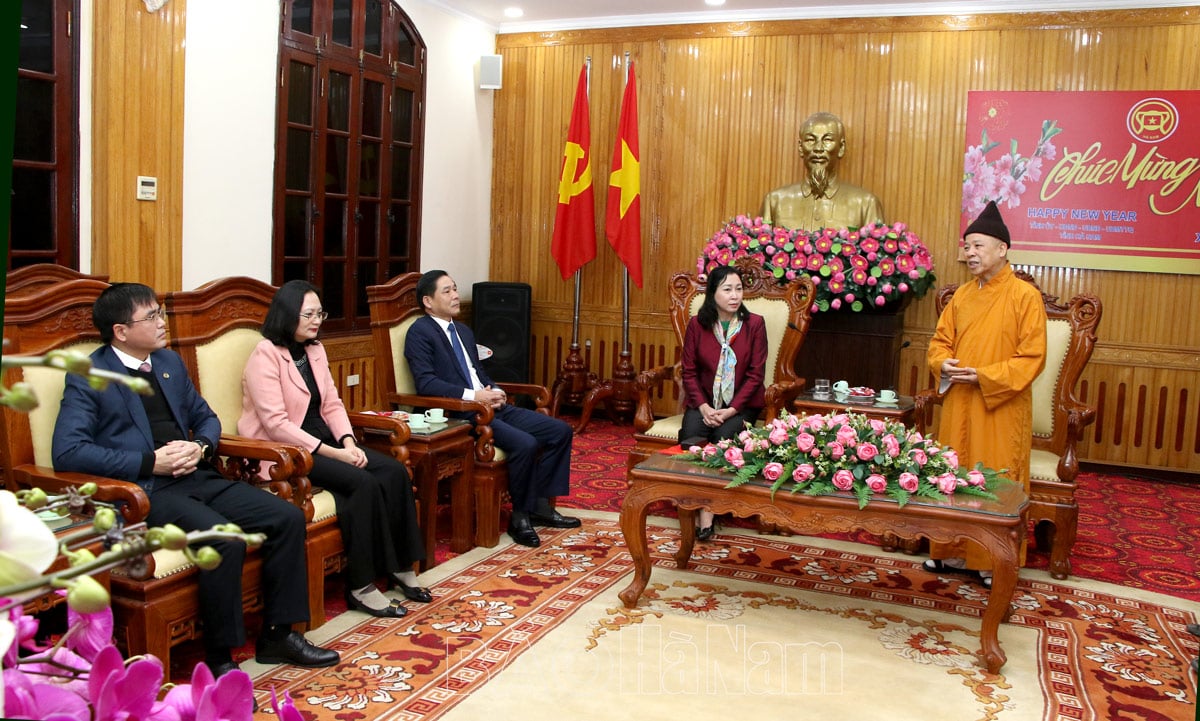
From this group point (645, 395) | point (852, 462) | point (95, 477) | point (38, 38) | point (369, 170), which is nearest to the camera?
point (95, 477)

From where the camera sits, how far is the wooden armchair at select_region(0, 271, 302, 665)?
109 inches

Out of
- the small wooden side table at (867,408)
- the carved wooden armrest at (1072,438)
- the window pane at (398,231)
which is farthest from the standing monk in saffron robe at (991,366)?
the window pane at (398,231)

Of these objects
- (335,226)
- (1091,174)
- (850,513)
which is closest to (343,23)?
(335,226)

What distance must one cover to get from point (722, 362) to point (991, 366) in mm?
1189

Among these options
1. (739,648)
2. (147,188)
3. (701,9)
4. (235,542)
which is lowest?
(739,648)

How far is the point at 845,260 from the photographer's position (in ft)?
19.3

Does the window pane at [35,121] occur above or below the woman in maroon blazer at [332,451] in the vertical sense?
above

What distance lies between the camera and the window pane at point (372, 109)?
6.15m

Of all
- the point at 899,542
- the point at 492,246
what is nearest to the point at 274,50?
the point at 492,246

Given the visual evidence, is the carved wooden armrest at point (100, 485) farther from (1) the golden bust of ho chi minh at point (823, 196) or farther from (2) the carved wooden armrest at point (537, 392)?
(1) the golden bust of ho chi minh at point (823, 196)

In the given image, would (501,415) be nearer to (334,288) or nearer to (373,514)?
(373,514)

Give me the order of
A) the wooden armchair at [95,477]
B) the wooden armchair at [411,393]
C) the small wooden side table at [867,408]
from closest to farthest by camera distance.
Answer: the wooden armchair at [95,477] < the wooden armchair at [411,393] < the small wooden side table at [867,408]

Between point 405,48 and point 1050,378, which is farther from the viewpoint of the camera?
Result: point 405,48

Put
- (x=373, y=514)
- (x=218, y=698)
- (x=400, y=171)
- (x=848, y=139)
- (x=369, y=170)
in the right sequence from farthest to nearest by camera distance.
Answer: (x=848, y=139) < (x=400, y=171) < (x=369, y=170) < (x=373, y=514) < (x=218, y=698)
